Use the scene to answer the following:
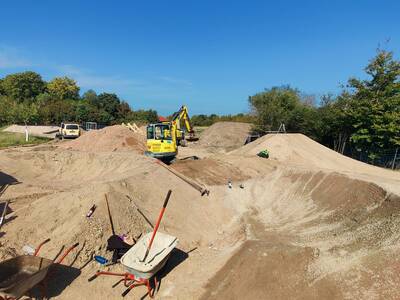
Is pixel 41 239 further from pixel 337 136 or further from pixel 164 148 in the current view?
pixel 337 136

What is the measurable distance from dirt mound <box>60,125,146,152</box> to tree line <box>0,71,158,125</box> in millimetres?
17587

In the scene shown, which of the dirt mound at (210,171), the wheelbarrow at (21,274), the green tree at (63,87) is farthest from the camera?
the green tree at (63,87)

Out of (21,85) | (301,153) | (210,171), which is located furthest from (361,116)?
(21,85)

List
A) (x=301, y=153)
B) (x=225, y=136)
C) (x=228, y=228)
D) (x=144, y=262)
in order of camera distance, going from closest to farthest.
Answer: (x=144, y=262)
(x=228, y=228)
(x=301, y=153)
(x=225, y=136)

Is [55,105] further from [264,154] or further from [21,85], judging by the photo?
[264,154]

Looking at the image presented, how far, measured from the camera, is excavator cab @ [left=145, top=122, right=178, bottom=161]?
1825 cm

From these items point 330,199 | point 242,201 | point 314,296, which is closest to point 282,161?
point 242,201

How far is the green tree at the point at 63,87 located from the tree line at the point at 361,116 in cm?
5441

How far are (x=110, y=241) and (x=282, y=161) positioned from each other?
1629 centimetres

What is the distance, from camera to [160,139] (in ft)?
59.8

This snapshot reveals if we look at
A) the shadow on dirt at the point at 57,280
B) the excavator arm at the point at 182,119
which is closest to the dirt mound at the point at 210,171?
the excavator arm at the point at 182,119

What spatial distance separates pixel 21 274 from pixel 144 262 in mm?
2601

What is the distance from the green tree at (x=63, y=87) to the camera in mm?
71312

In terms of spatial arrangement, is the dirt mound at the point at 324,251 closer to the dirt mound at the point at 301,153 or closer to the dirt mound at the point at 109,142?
the dirt mound at the point at 301,153
